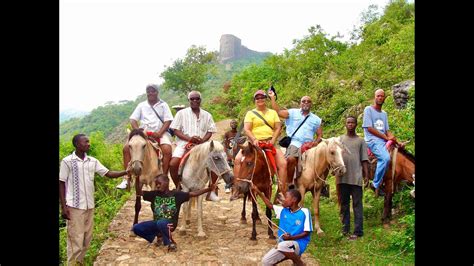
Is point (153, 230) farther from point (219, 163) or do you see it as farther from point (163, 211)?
point (219, 163)

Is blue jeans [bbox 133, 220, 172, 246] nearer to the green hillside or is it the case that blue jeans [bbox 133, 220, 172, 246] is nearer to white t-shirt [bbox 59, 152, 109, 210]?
white t-shirt [bbox 59, 152, 109, 210]

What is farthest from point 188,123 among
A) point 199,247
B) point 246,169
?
point 199,247

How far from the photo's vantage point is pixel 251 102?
24844 mm

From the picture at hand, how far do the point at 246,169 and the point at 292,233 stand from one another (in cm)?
174

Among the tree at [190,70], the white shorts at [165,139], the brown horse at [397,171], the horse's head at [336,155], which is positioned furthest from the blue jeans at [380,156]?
the tree at [190,70]

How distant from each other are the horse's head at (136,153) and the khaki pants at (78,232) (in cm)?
101

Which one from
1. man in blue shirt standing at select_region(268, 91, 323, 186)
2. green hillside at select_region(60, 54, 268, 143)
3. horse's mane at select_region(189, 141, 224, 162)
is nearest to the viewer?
horse's mane at select_region(189, 141, 224, 162)

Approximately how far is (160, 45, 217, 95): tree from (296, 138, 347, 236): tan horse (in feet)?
102

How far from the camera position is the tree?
38875mm

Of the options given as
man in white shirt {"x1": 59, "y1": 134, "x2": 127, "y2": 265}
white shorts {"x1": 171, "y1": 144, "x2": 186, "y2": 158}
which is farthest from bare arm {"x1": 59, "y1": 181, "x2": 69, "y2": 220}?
white shorts {"x1": 171, "y1": 144, "x2": 186, "y2": 158}

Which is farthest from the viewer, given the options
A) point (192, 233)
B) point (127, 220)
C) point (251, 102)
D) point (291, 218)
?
point (251, 102)
